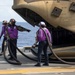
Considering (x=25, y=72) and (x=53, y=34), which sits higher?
(x=53, y=34)

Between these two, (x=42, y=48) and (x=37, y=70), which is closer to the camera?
(x=37, y=70)

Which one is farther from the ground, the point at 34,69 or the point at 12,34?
the point at 12,34

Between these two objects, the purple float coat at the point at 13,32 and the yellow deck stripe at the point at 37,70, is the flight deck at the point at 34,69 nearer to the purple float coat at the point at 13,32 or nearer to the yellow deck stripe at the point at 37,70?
the yellow deck stripe at the point at 37,70

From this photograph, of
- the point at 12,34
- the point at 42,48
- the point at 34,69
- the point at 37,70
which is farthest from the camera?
the point at 12,34

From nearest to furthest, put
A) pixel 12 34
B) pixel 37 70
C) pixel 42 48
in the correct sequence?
1. pixel 37 70
2. pixel 42 48
3. pixel 12 34

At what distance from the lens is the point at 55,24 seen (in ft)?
47.1

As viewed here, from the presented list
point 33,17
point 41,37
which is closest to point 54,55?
point 41,37

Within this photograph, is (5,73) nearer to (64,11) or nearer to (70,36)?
(64,11)

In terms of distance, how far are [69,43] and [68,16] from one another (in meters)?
1.77

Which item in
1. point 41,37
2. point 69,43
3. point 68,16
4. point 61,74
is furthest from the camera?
point 69,43

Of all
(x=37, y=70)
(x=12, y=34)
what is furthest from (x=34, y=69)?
(x=12, y=34)

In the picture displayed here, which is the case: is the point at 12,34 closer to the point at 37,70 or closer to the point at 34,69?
the point at 34,69

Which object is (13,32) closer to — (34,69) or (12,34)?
(12,34)

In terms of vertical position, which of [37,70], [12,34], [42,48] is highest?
[12,34]
